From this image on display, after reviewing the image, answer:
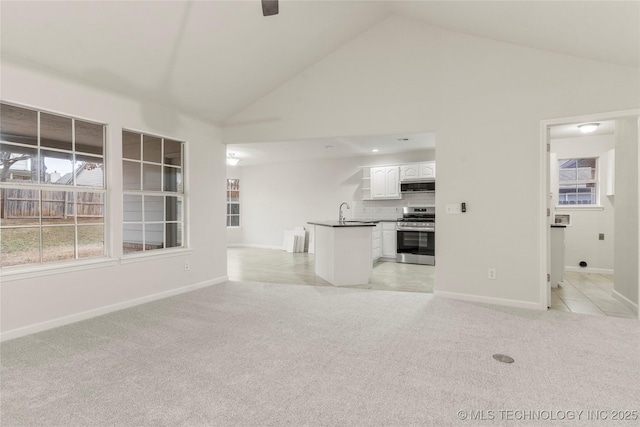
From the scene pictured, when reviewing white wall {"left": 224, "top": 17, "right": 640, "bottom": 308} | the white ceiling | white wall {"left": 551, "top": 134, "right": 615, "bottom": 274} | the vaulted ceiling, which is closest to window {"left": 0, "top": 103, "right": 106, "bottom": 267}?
the vaulted ceiling

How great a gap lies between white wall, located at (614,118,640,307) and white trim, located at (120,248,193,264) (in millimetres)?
5288

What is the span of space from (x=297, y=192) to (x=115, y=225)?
6.11 m

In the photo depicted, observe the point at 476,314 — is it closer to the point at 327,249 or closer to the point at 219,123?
the point at 327,249

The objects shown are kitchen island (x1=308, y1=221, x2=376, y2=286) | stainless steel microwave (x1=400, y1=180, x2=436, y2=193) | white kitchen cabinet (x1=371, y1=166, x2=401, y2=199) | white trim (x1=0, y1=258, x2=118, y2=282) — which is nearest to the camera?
white trim (x1=0, y1=258, x2=118, y2=282)

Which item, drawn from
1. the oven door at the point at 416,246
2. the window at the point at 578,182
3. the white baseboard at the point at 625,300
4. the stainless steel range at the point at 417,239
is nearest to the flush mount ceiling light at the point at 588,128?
the window at the point at 578,182

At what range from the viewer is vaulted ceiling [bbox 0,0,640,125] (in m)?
2.74

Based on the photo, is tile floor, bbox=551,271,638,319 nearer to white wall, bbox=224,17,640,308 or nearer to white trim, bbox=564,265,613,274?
white trim, bbox=564,265,613,274

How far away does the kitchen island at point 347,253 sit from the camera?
16.4ft

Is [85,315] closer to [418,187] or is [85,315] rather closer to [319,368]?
Answer: [319,368]

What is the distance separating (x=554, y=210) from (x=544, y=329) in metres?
4.08

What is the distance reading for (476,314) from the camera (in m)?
3.53

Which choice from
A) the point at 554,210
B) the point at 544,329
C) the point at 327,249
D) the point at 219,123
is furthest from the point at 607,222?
the point at 219,123

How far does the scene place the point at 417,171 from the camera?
752 cm

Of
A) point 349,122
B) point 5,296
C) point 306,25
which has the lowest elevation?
point 5,296
